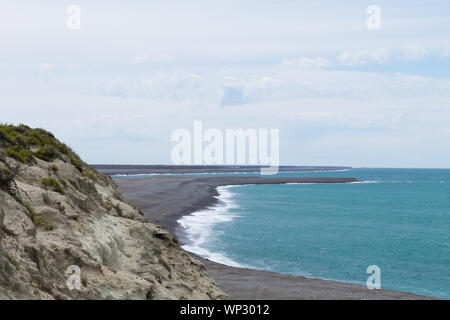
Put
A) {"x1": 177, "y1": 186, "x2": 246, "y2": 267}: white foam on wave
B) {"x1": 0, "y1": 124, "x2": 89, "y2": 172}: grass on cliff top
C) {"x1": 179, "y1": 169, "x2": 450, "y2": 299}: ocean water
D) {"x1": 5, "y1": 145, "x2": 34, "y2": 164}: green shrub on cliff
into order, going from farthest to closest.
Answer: {"x1": 177, "y1": 186, "x2": 246, "y2": 267}: white foam on wave, {"x1": 179, "y1": 169, "x2": 450, "y2": 299}: ocean water, {"x1": 0, "y1": 124, "x2": 89, "y2": 172}: grass on cliff top, {"x1": 5, "y1": 145, "x2": 34, "y2": 164}: green shrub on cliff

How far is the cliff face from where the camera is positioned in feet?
32.3

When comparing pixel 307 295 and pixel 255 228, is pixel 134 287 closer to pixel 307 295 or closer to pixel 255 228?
pixel 307 295

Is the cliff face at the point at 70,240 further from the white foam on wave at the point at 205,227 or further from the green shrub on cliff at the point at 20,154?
the white foam on wave at the point at 205,227

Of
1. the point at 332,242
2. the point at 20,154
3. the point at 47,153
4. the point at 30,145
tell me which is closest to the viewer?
the point at 20,154

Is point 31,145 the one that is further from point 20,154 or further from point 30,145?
point 20,154

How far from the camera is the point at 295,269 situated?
3425 centimetres

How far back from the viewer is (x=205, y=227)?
5141cm

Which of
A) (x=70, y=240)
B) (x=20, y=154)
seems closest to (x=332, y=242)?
(x=20, y=154)

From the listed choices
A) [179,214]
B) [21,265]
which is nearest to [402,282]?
[21,265]

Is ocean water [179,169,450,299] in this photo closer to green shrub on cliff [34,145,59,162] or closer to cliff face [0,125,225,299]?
cliff face [0,125,225,299]

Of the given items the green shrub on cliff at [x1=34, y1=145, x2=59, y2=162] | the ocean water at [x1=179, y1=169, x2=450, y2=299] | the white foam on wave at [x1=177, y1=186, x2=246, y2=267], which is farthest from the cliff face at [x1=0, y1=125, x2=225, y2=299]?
the ocean water at [x1=179, y1=169, x2=450, y2=299]

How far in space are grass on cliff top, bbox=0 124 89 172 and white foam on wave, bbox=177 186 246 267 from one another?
17.8m

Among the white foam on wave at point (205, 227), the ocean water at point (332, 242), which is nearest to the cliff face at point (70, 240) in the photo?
the white foam on wave at point (205, 227)

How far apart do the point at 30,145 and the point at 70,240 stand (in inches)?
289
